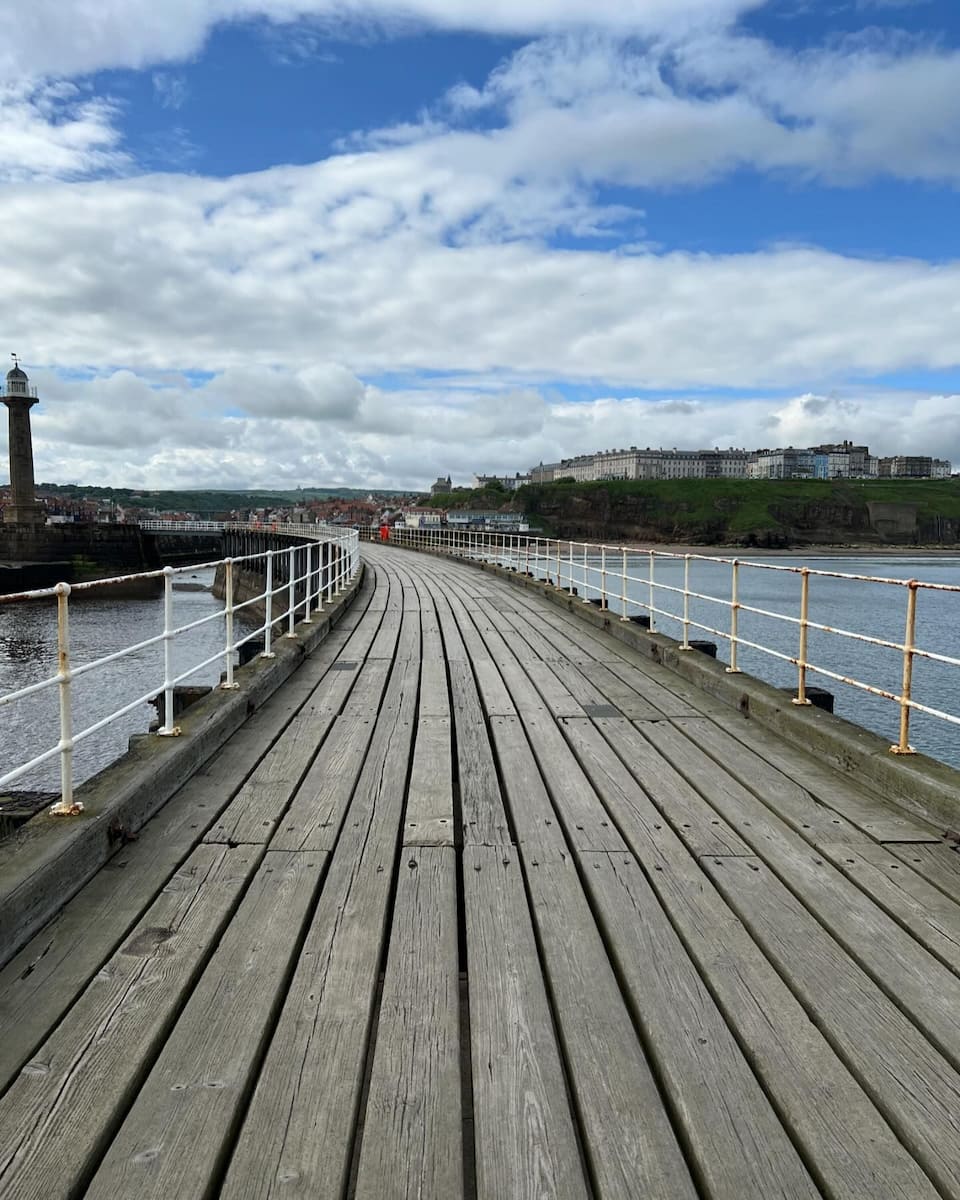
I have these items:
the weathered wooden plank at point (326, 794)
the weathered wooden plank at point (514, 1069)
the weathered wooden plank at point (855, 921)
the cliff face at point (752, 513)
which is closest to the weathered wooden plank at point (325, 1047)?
the weathered wooden plank at point (326, 794)

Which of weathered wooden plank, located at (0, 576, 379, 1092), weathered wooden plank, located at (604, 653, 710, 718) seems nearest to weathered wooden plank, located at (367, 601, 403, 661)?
weathered wooden plank, located at (604, 653, 710, 718)

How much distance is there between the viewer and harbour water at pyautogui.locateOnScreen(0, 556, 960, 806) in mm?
16219

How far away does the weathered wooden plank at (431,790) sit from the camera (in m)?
3.52

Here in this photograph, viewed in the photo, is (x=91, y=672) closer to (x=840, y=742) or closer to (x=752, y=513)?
(x=840, y=742)

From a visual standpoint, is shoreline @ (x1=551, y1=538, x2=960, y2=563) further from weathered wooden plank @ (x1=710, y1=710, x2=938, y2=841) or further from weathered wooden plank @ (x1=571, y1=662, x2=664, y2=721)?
weathered wooden plank @ (x1=710, y1=710, x2=938, y2=841)

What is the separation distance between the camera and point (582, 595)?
14867mm

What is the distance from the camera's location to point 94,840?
3.11 m

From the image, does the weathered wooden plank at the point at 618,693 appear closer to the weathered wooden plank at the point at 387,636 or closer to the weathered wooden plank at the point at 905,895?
the weathered wooden plank at the point at 387,636

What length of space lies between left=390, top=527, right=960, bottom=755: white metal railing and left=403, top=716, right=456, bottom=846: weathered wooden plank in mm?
1773

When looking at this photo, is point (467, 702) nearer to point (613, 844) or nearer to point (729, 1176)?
point (613, 844)

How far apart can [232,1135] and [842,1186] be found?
4.12ft

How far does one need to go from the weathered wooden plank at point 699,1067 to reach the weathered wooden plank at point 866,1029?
258mm

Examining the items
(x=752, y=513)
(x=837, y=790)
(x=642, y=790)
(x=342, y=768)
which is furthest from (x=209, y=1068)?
(x=752, y=513)

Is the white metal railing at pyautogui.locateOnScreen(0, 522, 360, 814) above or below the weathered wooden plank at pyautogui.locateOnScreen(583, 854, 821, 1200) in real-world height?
above
